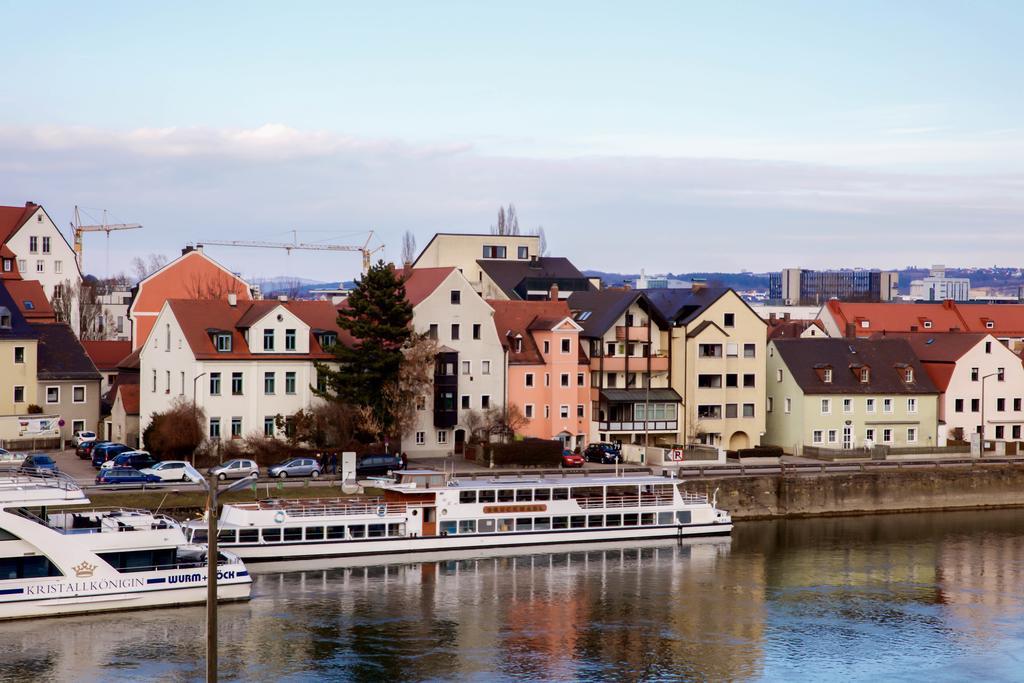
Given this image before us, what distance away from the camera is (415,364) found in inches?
3275

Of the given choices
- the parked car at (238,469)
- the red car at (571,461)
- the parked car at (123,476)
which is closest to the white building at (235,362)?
the parked car at (238,469)

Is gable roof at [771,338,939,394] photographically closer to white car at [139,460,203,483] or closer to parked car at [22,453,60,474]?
white car at [139,460,203,483]

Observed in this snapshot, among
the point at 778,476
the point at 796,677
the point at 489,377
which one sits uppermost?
the point at 489,377

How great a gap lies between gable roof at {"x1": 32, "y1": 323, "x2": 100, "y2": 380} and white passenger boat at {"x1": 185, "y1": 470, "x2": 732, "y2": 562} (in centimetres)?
2733

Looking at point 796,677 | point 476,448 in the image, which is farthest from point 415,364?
point 796,677

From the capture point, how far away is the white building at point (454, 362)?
8719 cm

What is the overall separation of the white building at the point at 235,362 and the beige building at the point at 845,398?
30.9 metres

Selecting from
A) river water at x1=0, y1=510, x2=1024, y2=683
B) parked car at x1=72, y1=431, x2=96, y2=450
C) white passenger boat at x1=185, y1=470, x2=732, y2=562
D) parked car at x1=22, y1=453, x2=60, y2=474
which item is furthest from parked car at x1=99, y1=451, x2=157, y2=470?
river water at x1=0, y1=510, x2=1024, y2=683

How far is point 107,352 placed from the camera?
10556 cm

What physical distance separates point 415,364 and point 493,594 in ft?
89.5

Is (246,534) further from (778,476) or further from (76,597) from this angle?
(778,476)

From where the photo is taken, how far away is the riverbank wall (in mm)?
78500

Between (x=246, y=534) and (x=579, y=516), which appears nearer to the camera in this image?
(x=246, y=534)

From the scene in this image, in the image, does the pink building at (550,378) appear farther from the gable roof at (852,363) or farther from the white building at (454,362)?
the gable roof at (852,363)
